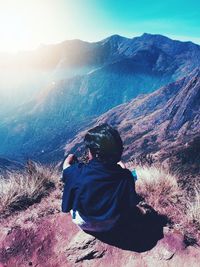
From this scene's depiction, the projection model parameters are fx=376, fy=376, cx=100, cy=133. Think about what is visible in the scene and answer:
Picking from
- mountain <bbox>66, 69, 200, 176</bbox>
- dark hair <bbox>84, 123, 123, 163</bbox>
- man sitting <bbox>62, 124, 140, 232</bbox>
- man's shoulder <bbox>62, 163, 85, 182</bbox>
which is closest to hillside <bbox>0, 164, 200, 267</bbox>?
man sitting <bbox>62, 124, 140, 232</bbox>

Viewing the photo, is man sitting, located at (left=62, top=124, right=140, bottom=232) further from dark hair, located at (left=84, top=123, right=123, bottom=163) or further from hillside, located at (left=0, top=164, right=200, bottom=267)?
hillside, located at (left=0, top=164, right=200, bottom=267)

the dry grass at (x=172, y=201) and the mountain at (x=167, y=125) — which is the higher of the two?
the dry grass at (x=172, y=201)

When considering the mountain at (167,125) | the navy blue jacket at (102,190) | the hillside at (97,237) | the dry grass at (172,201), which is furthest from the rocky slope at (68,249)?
the mountain at (167,125)

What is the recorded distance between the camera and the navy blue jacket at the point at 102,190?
5.22 m

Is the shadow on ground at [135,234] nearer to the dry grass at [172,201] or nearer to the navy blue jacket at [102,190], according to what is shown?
the dry grass at [172,201]

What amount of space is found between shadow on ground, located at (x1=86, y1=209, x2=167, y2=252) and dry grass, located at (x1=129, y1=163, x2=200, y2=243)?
372 millimetres

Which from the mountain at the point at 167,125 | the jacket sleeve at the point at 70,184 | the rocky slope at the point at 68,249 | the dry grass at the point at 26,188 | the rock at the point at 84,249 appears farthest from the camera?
the mountain at the point at 167,125

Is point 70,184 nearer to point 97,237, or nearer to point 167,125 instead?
point 97,237

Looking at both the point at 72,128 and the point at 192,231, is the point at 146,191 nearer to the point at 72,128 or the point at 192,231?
the point at 192,231

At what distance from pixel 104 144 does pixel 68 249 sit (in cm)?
176

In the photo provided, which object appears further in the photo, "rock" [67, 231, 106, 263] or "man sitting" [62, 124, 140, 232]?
"rock" [67, 231, 106, 263]

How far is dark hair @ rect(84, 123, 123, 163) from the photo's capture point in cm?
515

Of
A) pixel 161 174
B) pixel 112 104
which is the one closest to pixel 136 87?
pixel 112 104

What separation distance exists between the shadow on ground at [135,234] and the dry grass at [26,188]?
5.83 ft
